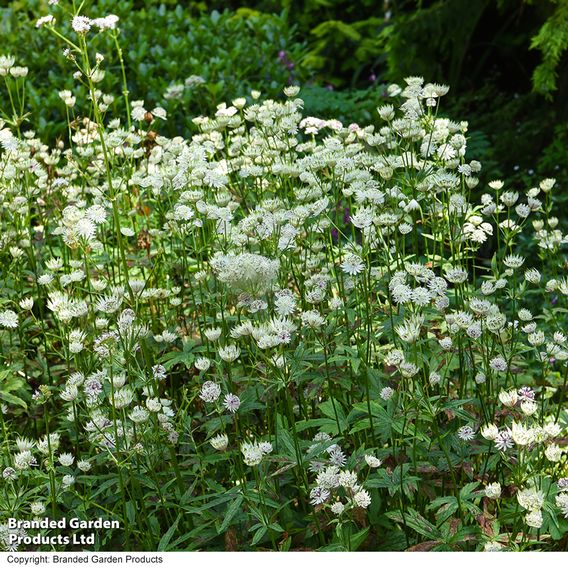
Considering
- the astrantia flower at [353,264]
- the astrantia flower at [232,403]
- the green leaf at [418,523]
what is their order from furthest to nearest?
the astrantia flower at [353,264] < the astrantia flower at [232,403] < the green leaf at [418,523]

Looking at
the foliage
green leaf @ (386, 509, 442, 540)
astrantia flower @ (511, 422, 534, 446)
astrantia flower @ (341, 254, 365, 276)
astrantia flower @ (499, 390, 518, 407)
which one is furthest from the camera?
the foliage

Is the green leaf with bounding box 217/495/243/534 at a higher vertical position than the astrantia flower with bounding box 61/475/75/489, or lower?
higher

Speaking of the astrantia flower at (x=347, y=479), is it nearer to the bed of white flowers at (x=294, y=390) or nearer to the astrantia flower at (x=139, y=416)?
the bed of white flowers at (x=294, y=390)

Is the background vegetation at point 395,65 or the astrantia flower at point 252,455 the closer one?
the astrantia flower at point 252,455

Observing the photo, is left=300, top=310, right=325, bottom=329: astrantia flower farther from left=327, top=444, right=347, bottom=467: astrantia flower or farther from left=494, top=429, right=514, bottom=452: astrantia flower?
left=494, top=429, right=514, bottom=452: astrantia flower

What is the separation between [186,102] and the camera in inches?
218

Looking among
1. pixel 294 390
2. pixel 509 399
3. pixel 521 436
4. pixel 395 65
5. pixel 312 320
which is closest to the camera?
pixel 521 436

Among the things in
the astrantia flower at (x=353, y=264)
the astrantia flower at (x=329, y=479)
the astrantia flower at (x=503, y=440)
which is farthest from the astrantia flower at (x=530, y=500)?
the astrantia flower at (x=353, y=264)

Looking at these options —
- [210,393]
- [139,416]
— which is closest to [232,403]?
[210,393]

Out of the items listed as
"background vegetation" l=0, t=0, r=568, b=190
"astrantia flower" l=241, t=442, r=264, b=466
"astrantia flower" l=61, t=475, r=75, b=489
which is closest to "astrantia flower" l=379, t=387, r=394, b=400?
"astrantia flower" l=241, t=442, r=264, b=466

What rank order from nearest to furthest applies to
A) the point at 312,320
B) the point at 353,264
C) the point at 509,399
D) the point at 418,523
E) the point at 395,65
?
the point at 509,399 → the point at 418,523 → the point at 312,320 → the point at 353,264 → the point at 395,65

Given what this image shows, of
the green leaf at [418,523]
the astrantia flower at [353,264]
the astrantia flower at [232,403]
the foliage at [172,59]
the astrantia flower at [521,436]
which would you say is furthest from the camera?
the foliage at [172,59]

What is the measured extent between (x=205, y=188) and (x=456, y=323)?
120 cm

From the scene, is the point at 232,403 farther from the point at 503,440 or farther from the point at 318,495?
the point at 503,440
